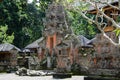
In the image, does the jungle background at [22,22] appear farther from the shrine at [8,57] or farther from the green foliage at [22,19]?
the shrine at [8,57]

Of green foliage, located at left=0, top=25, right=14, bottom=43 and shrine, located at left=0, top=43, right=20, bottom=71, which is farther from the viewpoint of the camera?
green foliage, located at left=0, top=25, right=14, bottom=43

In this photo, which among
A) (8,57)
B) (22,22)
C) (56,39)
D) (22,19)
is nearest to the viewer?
(8,57)

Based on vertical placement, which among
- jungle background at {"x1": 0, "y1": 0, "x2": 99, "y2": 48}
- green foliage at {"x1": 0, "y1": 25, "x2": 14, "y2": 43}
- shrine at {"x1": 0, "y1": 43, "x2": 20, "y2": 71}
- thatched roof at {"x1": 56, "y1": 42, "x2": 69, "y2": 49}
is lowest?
shrine at {"x1": 0, "y1": 43, "x2": 20, "y2": 71}

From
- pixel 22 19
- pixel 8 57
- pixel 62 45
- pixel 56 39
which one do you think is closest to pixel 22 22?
pixel 22 19

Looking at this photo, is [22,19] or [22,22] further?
[22,22]

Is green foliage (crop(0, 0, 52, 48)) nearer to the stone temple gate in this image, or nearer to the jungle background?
the jungle background

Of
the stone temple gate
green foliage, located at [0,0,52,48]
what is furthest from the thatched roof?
green foliage, located at [0,0,52,48]

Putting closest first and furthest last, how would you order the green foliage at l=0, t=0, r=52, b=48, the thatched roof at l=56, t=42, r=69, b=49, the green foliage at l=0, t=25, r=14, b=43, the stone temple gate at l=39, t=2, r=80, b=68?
1. the thatched roof at l=56, t=42, r=69, b=49
2. the stone temple gate at l=39, t=2, r=80, b=68
3. the green foliage at l=0, t=25, r=14, b=43
4. the green foliage at l=0, t=0, r=52, b=48

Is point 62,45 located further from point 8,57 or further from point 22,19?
point 22,19

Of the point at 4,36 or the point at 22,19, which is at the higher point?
the point at 22,19

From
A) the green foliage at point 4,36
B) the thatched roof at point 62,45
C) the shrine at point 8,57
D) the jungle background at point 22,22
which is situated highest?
the jungle background at point 22,22

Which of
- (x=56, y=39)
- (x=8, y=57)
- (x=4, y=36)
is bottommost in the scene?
(x=8, y=57)

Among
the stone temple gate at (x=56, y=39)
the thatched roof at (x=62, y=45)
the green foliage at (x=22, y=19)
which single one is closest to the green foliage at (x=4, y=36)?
the green foliage at (x=22, y=19)

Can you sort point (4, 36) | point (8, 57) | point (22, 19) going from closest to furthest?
point (8, 57) < point (4, 36) < point (22, 19)
